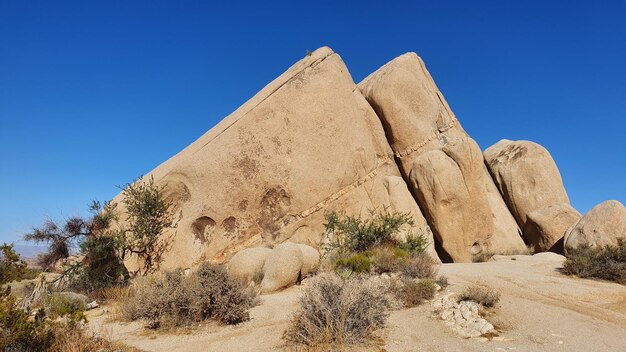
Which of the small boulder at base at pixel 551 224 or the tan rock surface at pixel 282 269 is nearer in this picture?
the tan rock surface at pixel 282 269

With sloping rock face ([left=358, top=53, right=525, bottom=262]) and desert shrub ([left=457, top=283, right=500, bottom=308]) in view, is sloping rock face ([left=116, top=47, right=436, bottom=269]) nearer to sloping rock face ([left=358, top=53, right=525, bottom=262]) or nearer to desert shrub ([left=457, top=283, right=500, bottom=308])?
sloping rock face ([left=358, top=53, right=525, bottom=262])

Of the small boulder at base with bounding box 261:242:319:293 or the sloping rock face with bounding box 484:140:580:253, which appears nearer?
the small boulder at base with bounding box 261:242:319:293

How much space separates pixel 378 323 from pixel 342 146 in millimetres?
10894

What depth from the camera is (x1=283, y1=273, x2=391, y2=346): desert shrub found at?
630 centimetres

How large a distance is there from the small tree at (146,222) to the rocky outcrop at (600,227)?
1437 cm

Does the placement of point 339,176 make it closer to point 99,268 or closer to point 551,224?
point 99,268

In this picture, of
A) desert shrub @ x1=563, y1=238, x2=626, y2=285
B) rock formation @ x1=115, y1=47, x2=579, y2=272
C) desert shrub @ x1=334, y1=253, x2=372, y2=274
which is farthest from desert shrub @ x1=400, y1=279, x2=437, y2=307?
desert shrub @ x1=563, y1=238, x2=626, y2=285

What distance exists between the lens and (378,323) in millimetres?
6965

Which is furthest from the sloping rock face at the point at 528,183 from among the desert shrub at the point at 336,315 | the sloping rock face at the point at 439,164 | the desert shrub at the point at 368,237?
the desert shrub at the point at 336,315

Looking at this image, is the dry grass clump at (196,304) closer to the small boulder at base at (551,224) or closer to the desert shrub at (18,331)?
the desert shrub at (18,331)

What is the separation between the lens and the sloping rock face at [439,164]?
18188 millimetres

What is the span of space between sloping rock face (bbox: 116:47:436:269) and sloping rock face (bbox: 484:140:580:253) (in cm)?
617

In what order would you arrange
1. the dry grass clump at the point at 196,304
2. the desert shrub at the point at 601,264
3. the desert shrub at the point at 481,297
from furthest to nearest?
the desert shrub at the point at 601,264
the dry grass clump at the point at 196,304
the desert shrub at the point at 481,297

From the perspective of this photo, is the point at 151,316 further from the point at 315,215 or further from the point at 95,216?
the point at 315,215
